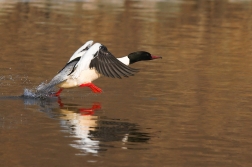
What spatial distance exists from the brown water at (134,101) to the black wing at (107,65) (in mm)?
480

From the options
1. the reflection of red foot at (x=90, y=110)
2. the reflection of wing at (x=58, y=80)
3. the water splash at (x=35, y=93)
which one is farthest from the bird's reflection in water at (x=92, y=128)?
the reflection of wing at (x=58, y=80)

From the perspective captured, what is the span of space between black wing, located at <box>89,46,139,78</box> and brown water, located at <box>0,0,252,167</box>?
48cm

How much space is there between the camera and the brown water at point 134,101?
845 centimetres

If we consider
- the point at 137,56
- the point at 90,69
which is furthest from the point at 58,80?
the point at 137,56

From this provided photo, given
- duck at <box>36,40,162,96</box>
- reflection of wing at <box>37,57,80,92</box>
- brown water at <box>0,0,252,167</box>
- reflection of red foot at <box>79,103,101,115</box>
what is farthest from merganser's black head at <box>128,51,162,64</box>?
reflection of red foot at <box>79,103,101,115</box>

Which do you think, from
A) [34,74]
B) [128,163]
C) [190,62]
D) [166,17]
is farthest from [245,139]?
[166,17]

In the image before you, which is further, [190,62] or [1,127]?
[190,62]

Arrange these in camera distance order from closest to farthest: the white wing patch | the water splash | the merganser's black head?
1. the white wing patch
2. the water splash
3. the merganser's black head

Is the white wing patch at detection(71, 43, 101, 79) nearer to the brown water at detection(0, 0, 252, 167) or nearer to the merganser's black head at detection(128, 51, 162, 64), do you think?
the brown water at detection(0, 0, 252, 167)

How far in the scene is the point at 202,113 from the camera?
10852mm

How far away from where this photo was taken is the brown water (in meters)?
8.45

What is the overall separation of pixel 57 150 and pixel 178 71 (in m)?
6.52

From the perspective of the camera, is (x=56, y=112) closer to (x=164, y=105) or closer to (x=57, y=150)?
(x=164, y=105)

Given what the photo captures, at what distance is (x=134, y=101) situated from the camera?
11586mm
